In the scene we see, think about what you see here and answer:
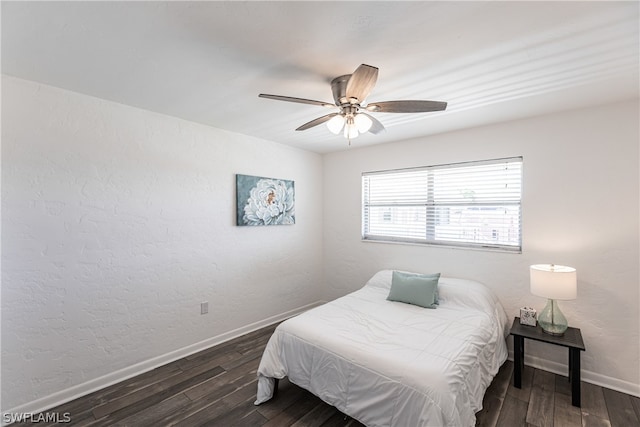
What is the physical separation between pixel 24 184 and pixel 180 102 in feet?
4.11

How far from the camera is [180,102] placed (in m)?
2.39

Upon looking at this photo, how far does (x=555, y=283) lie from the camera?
7.25 ft

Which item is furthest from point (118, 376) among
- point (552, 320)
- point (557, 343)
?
point (552, 320)

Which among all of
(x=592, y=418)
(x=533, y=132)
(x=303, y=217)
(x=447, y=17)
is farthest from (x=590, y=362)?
(x=303, y=217)

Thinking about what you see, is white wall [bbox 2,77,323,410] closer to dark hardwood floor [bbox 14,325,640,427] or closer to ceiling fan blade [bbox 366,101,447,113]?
dark hardwood floor [bbox 14,325,640,427]

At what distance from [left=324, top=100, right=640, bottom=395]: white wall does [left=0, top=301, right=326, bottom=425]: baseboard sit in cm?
261

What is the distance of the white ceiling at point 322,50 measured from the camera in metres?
1.31

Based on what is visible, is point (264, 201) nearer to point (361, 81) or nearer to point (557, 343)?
point (361, 81)

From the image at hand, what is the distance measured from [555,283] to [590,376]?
997mm

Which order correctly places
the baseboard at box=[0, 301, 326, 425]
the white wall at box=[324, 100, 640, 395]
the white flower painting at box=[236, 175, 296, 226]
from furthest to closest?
the white flower painting at box=[236, 175, 296, 226], the white wall at box=[324, 100, 640, 395], the baseboard at box=[0, 301, 326, 425]

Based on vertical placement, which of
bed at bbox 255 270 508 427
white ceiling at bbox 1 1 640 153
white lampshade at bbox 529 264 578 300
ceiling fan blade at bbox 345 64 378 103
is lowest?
bed at bbox 255 270 508 427

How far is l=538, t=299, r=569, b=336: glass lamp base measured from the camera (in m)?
2.32

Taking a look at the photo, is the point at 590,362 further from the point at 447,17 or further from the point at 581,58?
the point at 447,17

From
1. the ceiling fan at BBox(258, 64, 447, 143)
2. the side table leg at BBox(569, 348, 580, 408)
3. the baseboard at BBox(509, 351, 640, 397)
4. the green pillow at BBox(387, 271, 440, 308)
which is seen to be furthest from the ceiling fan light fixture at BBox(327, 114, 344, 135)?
the baseboard at BBox(509, 351, 640, 397)
